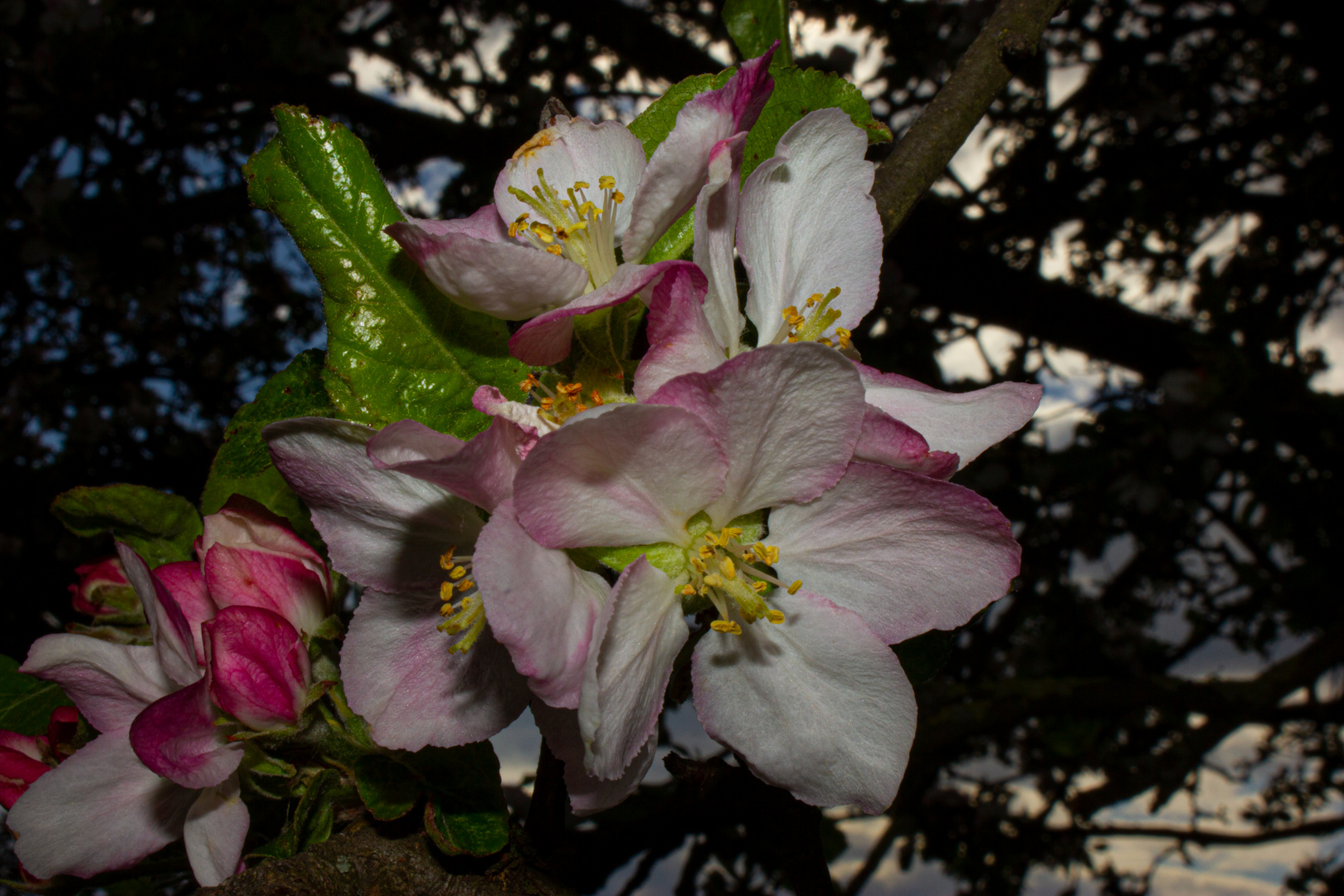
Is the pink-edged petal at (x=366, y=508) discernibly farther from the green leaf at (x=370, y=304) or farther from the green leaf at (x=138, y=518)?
the green leaf at (x=138, y=518)

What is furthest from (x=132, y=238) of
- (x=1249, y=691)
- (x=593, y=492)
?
(x=1249, y=691)

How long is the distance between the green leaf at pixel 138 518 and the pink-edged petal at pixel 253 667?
288mm

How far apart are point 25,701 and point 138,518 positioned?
221 millimetres

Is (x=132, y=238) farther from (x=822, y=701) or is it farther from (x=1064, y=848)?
(x=1064, y=848)

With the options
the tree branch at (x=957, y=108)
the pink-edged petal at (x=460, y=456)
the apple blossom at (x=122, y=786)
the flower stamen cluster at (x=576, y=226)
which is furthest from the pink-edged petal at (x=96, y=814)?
the tree branch at (x=957, y=108)

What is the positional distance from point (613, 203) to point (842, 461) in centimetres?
31

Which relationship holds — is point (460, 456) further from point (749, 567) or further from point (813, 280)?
point (813, 280)

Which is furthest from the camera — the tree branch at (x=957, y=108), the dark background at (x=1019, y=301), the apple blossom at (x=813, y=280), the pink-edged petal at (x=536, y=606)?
the dark background at (x=1019, y=301)

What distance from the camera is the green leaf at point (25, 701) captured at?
0.86m

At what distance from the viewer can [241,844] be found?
0.71 m

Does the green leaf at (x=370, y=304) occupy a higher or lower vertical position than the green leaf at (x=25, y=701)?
higher

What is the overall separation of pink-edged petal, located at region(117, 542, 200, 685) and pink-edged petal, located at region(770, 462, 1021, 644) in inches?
18.5

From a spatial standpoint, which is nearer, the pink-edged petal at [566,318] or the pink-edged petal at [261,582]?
the pink-edged petal at [566,318]

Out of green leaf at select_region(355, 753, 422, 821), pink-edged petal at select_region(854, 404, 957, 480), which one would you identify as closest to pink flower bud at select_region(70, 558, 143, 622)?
green leaf at select_region(355, 753, 422, 821)
